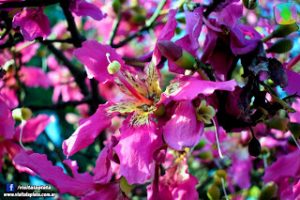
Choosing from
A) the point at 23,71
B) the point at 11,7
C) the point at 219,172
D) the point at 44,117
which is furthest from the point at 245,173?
the point at 23,71

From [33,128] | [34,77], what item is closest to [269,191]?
[33,128]

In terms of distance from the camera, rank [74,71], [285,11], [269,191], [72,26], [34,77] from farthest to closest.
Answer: [34,77], [74,71], [285,11], [72,26], [269,191]

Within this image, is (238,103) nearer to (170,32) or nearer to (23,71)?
(170,32)


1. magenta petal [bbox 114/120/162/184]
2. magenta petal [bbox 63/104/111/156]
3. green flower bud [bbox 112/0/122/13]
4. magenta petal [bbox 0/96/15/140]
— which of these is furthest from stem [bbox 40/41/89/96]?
magenta petal [bbox 114/120/162/184]

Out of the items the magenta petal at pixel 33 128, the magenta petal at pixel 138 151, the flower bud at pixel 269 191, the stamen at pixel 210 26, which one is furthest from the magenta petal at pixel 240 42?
the magenta petal at pixel 33 128

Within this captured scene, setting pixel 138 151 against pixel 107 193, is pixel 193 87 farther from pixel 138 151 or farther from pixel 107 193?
pixel 107 193

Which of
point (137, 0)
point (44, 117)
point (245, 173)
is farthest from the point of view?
point (137, 0)

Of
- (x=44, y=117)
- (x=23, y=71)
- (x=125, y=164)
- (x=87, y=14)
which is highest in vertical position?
(x=87, y=14)

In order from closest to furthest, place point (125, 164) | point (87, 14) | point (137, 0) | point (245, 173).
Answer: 1. point (125, 164)
2. point (87, 14)
3. point (245, 173)
4. point (137, 0)
